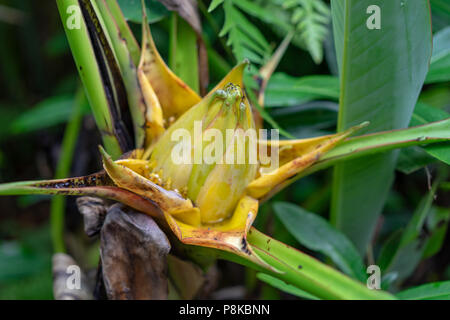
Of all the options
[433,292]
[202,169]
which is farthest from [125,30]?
[433,292]

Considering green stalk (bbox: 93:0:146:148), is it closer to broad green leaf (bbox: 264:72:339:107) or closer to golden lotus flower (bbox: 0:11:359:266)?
golden lotus flower (bbox: 0:11:359:266)

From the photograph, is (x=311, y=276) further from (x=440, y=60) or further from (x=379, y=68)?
(x=440, y=60)

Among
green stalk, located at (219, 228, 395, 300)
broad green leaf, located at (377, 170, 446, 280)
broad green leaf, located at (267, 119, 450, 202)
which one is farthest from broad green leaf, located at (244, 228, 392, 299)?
broad green leaf, located at (377, 170, 446, 280)

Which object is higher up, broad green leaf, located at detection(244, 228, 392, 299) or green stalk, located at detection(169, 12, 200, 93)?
green stalk, located at detection(169, 12, 200, 93)

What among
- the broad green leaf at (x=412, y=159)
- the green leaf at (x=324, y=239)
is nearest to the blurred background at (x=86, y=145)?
the broad green leaf at (x=412, y=159)

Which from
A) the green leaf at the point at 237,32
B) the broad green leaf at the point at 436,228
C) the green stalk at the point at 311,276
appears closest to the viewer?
the green stalk at the point at 311,276

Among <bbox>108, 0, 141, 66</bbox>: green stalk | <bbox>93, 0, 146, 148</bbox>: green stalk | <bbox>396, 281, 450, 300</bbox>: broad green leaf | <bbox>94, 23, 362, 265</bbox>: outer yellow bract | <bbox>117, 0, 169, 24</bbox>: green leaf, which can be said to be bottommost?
<bbox>396, 281, 450, 300</bbox>: broad green leaf

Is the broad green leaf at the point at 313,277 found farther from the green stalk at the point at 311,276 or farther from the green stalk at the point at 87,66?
the green stalk at the point at 87,66
